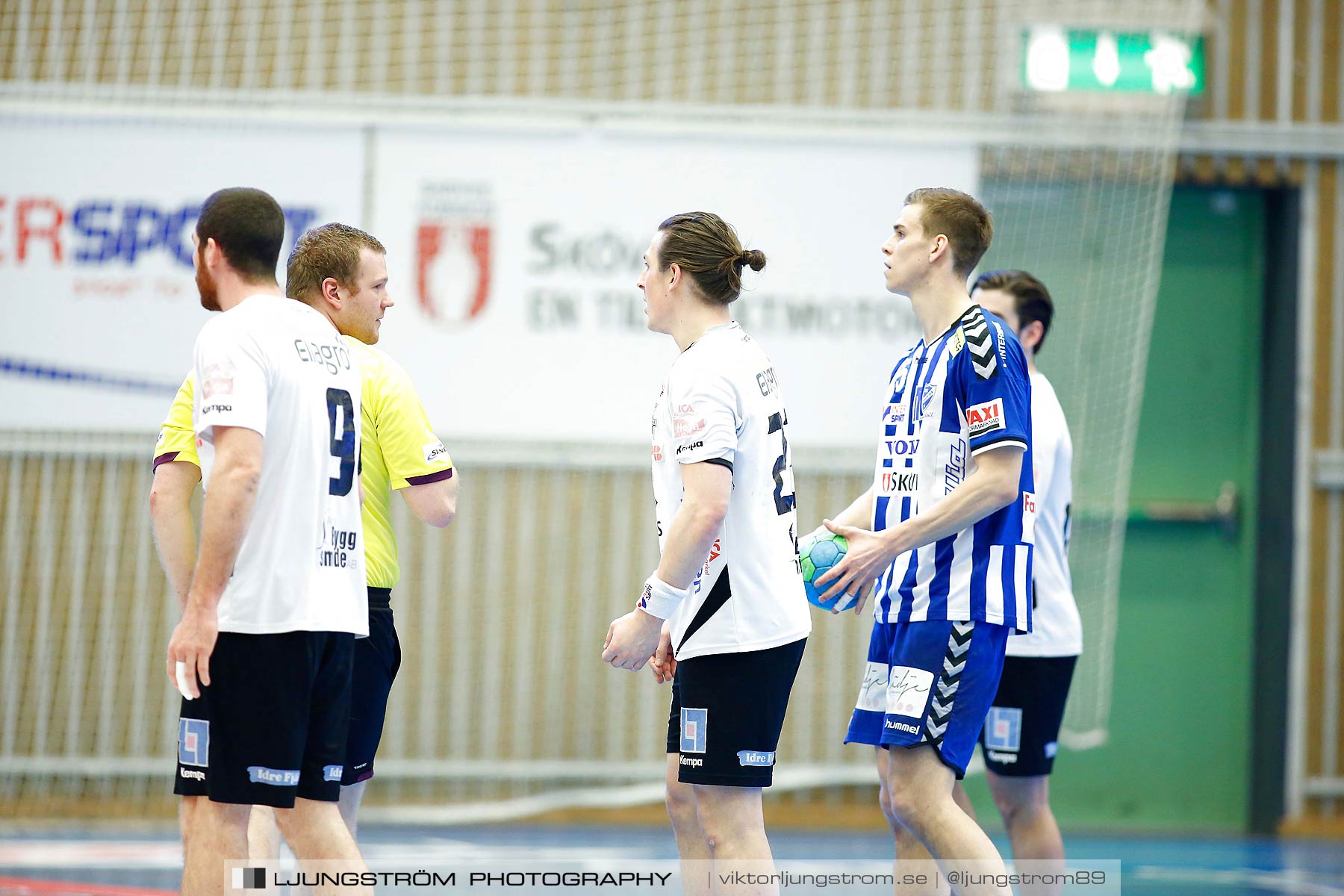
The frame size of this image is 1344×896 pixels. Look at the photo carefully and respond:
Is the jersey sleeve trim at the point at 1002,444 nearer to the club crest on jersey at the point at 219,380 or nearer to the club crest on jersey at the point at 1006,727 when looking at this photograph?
the club crest on jersey at the point at 1006,727

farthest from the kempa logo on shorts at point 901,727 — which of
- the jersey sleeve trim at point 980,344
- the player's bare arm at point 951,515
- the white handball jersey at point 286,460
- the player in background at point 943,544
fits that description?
the white handball jersey at point 286,460

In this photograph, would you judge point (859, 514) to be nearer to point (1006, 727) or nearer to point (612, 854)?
point (1006, 727)

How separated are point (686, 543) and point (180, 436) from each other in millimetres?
1421

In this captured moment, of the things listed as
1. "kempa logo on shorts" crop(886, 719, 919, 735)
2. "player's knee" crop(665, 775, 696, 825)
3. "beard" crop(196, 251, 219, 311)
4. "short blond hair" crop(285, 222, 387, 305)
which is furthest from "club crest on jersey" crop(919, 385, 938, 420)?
"beard" crop(196, 251, 219, 311)

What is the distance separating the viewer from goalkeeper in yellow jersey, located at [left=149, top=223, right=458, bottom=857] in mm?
3525

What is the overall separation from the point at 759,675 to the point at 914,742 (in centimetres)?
43

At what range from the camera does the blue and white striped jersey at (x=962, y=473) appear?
3363 mm

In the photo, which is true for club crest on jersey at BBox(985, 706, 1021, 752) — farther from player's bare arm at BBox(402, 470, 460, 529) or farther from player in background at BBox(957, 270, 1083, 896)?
player's bare arm at BBox(402, 470, 460, 529)

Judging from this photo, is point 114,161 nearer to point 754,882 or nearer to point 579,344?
point 579,344

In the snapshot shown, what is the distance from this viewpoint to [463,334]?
23.8 ft

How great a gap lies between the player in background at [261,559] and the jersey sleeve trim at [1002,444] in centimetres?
158

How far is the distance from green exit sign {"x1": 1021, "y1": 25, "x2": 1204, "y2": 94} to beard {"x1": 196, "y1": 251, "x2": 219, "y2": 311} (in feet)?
18.2

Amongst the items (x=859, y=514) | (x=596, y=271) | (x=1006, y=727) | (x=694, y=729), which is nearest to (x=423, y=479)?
(x=694, y=729)

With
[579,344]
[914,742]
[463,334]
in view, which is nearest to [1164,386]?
[579,344]
